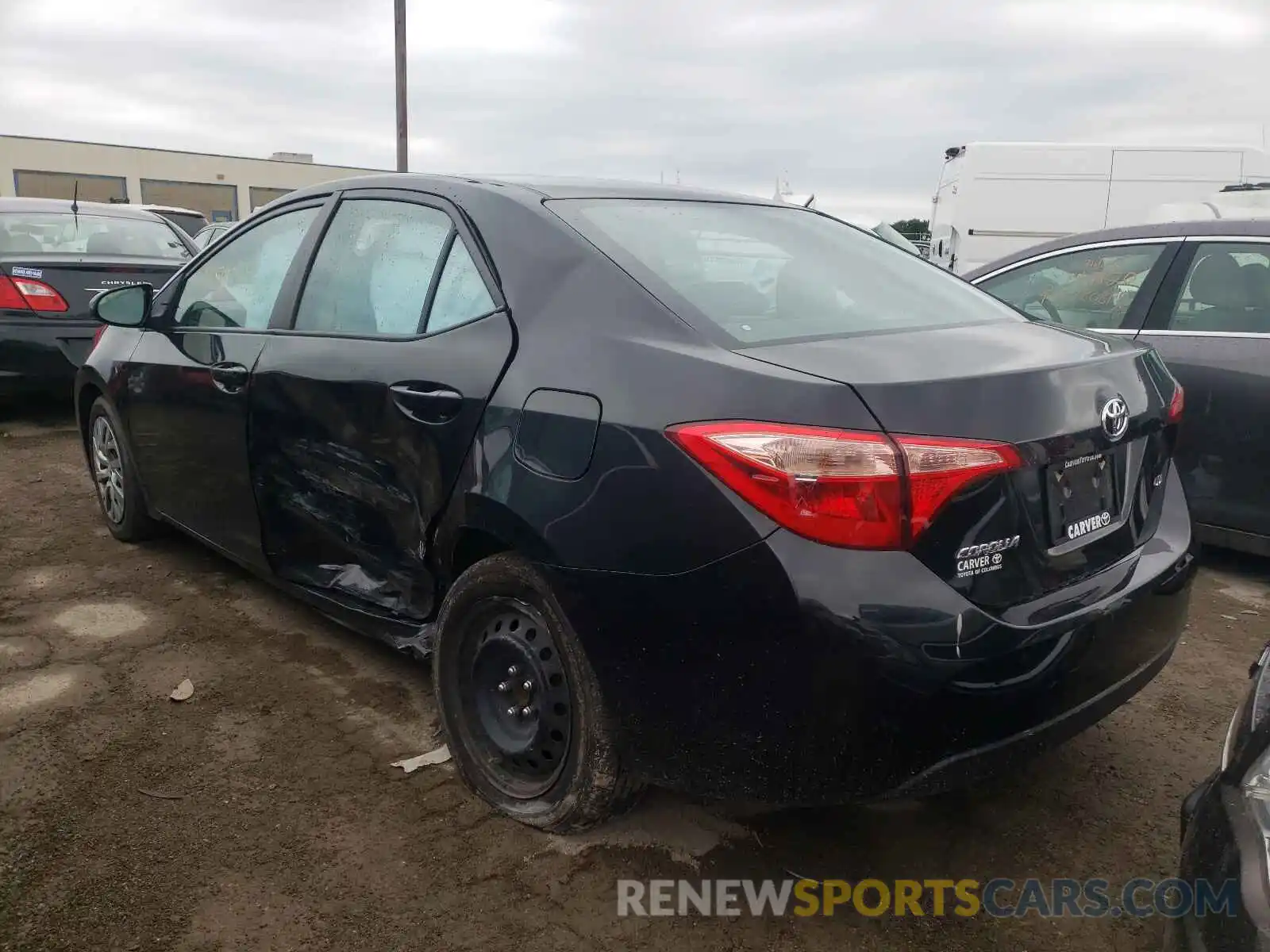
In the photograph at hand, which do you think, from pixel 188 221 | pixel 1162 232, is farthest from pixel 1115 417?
pixel 188 221

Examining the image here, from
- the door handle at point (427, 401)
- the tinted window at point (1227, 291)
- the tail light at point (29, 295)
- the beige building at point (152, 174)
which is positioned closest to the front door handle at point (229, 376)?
the door handle at point (427, 401)

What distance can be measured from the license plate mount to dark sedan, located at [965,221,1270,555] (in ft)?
7.50

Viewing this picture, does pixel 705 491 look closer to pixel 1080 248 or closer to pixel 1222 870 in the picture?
pixel 1222 870

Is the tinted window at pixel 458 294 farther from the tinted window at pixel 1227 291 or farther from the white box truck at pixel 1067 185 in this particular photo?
the white box truck at pixel 1067 185

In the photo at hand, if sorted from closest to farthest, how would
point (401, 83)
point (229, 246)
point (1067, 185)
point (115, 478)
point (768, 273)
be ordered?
point (768, 273) → point (229, 246) → point (115, 478) → point (1067, 185) → point (401, 83)

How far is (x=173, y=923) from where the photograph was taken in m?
2.14

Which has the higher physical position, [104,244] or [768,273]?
[104,244]

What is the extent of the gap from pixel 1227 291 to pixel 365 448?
12.0ft

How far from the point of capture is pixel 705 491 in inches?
75.7

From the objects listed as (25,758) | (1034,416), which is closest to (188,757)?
(25,758)

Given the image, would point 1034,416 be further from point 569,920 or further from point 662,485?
point 569,920

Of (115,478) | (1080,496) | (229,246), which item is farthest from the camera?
(115,478)

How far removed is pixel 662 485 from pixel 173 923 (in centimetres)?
139

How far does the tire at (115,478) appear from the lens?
4309mm
